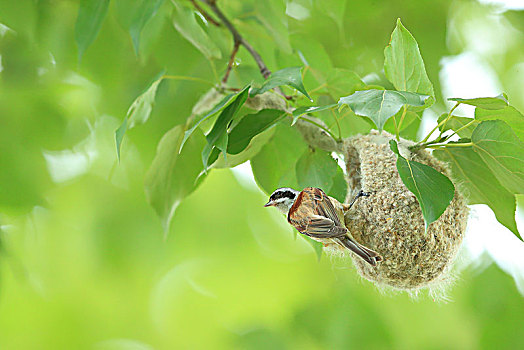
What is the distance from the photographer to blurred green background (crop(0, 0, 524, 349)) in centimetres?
196

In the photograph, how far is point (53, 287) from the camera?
3646 millimetres

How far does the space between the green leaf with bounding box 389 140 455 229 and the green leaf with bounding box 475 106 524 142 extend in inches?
8.4

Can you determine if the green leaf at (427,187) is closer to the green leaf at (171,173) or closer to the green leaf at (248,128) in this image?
the green leaf at (248,128)

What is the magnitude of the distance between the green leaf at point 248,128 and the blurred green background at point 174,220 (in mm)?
339

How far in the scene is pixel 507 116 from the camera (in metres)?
0.98

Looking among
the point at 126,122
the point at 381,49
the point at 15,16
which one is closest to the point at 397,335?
the point at 381,49

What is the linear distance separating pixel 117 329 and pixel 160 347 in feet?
1.75

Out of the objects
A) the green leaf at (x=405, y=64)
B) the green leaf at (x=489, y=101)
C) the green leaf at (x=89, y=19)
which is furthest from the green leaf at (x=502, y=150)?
the green leaf at (x=89, y=19)

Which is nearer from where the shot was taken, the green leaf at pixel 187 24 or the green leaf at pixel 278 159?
the green leaf at pixel 278 159

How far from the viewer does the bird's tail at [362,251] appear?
90cm

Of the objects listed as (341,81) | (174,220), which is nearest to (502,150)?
(341,81)

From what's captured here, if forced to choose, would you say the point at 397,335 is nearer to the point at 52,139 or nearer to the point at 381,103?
the point at 52,139

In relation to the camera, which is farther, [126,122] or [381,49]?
[381,49]

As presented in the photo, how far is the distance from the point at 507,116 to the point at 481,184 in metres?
0.17
